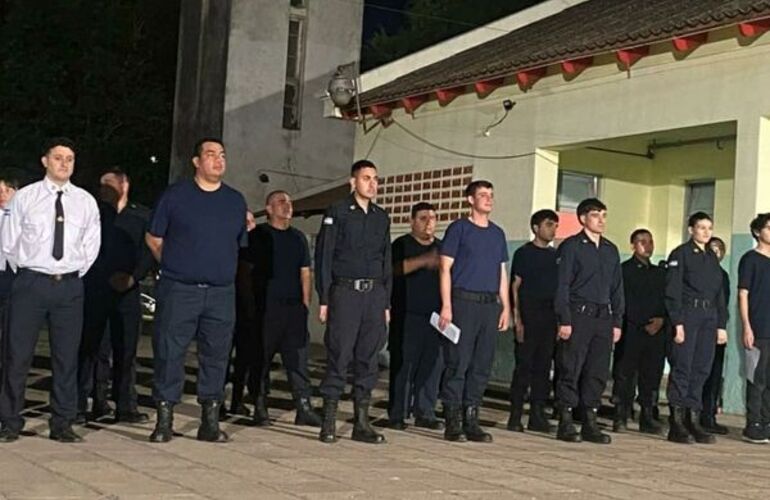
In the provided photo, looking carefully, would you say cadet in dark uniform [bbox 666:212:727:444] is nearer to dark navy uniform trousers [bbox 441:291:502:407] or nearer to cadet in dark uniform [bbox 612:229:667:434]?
cadet in dark uniform [bbox 612:229:667:434]

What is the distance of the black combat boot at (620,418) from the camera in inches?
450

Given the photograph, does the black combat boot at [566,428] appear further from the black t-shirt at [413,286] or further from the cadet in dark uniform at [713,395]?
the cadet in dark uniform at [713,395]

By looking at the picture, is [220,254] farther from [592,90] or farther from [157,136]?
[157,136]

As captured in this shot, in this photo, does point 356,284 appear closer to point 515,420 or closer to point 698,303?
point 515,420

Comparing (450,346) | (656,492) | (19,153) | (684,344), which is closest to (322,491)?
(656,492)

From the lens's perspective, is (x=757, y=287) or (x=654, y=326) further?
(x=654, y=326)

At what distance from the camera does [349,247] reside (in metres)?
9.24

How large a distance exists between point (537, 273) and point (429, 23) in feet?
93.0

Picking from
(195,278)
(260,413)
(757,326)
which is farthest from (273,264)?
(757,326)

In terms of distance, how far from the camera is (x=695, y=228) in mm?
10898

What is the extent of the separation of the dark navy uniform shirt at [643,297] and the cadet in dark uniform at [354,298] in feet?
11.4

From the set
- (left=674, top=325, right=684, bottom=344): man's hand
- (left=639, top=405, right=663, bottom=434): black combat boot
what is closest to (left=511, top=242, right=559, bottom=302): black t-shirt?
(left=674, top=325, right=684, bottom=344): man's hand

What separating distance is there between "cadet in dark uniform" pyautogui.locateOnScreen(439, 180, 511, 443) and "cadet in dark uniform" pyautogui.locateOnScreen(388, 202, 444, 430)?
3.09 feet

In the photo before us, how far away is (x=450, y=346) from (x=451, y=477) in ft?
6.87
